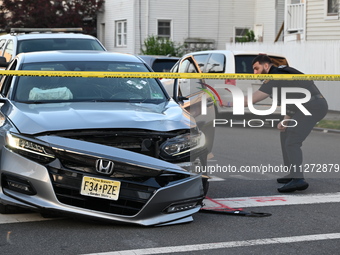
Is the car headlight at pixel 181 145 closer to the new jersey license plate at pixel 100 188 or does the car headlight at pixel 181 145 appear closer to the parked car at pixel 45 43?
the new jersey license plate at pixel 100 188

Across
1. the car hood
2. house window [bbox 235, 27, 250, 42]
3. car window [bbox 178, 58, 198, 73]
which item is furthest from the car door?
house window [bbox 235, 27, 250, 42]

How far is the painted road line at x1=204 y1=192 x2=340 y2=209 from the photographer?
7.97 metres

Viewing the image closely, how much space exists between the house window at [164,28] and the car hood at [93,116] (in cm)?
3230

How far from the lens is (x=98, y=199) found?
6656 mm

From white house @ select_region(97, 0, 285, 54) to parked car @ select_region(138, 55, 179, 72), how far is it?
19.1 meters

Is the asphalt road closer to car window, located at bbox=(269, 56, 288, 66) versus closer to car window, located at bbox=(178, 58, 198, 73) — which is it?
car window, located at bbox=(178, 58, 198, 73)

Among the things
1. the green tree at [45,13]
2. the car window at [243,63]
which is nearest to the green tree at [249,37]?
the green tree at [45,13]

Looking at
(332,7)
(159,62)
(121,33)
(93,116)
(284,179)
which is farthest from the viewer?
(121,33)

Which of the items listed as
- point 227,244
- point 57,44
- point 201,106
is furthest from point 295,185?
point 57,44

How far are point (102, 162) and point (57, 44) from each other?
8.46 meters

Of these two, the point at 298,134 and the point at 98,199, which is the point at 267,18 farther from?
the point at 98,199

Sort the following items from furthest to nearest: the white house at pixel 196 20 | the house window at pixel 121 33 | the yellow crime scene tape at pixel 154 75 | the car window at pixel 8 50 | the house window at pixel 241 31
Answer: the house window at pixel 121 33 → the house window at pixel 241 31 → the white house at pixel 196 20 → the car window at pixel 8 50 → the yellow crime scene tape at pixel 154 75

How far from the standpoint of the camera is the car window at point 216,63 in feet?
58.7

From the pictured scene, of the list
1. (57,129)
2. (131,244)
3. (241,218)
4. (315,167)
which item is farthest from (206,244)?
(315,167)
